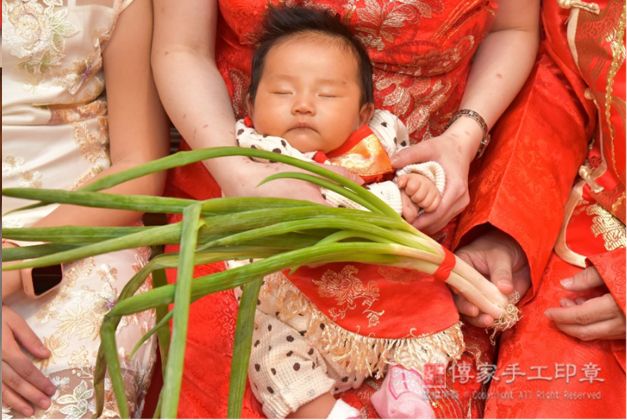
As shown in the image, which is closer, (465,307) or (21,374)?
(21,374)

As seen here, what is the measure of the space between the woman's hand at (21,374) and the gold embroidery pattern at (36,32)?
0.51 metres

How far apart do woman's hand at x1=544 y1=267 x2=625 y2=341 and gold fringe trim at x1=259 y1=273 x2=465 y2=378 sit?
20 cm

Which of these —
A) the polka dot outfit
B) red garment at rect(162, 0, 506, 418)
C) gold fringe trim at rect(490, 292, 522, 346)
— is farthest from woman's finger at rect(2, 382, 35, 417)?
gold fringe trim at rect(490, 292, 522, 346)

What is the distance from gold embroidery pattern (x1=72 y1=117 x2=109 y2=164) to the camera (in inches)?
54.1

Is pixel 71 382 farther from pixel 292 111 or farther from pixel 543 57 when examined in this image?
pixel 543 57

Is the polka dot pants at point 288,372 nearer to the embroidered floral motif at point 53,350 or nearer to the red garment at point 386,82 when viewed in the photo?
the red garment at point 386,82

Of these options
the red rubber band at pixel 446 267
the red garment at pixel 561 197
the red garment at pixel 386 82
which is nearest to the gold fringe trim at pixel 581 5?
the red garment at pixel 561 197

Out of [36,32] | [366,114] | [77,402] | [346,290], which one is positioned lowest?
[77,402]

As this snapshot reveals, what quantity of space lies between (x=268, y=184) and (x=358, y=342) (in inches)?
13.0

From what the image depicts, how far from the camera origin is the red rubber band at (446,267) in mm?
1121

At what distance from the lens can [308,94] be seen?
1.21m

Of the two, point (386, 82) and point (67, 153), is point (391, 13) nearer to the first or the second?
point (386, 82)

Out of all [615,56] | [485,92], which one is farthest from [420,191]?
[615,56]

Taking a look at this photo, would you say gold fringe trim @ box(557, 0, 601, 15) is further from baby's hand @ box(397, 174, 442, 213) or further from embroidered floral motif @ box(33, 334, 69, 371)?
embroidered floral motif @ box(33, 334, 69, 371)
